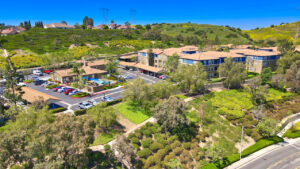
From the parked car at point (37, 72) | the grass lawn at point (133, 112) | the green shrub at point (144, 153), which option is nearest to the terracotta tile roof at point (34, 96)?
the grass lawn at point (133, 112)

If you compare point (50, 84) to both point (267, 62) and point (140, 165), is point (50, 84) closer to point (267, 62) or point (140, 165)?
point (140, 165)

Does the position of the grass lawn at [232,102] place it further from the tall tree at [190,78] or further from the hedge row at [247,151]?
the hedge row at [247,151]

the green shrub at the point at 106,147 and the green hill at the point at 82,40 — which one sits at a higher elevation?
the green hill at the point at 82,40

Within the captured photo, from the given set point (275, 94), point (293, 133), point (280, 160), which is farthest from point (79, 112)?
point (275, 94)

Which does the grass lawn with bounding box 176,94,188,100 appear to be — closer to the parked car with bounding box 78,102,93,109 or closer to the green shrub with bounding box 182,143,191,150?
the green shrub with bounding box 182,143,191,150

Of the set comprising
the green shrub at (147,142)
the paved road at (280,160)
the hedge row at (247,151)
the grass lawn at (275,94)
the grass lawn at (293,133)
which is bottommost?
the paved road at (280,160)

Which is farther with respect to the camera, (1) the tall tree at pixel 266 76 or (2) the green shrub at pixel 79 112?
(1) the tall tree at pixel 266 76

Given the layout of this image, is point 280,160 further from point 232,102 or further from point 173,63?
point 173,63
